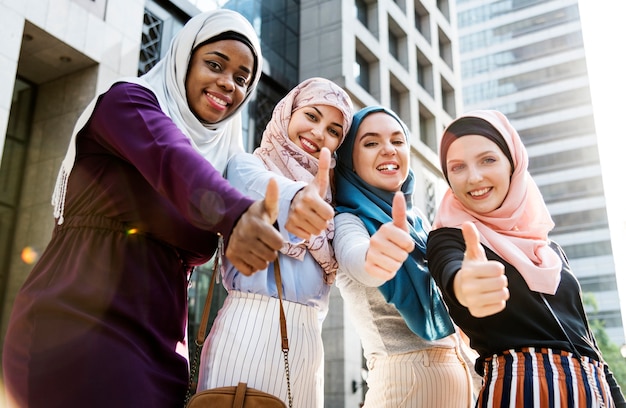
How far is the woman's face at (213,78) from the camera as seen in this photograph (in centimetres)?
201

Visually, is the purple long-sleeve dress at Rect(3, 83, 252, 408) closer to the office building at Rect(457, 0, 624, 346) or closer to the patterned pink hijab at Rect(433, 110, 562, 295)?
the patterned pink hijab at Rect(433, 110, 562, 295)

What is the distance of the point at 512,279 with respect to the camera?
81.8 inches

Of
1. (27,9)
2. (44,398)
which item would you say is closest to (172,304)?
(44,398)

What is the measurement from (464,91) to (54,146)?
4591 centimetres

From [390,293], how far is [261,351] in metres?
0.59

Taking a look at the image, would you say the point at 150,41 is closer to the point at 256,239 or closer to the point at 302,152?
the point at 302,152

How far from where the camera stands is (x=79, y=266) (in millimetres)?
1663

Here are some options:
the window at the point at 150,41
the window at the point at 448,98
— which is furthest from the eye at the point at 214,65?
the window at the point at 448,98

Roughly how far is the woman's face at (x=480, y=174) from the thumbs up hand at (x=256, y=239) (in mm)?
1206

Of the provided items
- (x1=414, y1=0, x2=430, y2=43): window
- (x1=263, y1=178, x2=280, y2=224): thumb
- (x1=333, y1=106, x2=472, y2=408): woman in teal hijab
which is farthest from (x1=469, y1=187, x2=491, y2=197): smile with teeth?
(x1=414, y1=0, x2=430, y2=43): window

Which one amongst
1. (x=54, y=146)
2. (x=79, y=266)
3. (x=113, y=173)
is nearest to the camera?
(x=79, y=266)

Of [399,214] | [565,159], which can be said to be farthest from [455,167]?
[565,159]

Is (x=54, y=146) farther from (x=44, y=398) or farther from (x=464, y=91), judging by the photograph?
(x=464, y=91)

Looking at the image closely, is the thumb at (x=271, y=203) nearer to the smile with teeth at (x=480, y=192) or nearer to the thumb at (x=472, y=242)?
the thumb at (x=472, y=242)
